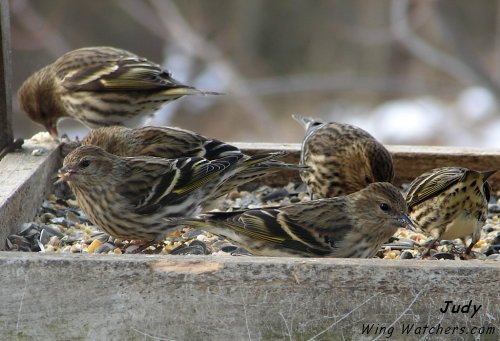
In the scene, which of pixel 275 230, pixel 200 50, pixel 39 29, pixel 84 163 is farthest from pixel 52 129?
pixel 200 50

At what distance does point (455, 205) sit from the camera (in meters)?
4.57

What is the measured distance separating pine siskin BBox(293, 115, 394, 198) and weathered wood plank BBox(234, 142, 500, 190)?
20 centimetres

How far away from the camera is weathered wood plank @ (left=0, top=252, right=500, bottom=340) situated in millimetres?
3447

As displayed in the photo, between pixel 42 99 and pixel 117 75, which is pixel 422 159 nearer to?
pixel 117 75

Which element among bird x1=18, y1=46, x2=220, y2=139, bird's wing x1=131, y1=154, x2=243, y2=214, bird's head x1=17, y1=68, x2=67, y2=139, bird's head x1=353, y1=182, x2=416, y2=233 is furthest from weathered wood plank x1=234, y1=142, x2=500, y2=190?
bird's head x1=17, y1=68, x2=67, y2=139

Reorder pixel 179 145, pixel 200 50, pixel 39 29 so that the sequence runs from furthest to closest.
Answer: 1. pixel 200 50
2. pixel 39 29
3. pixel 179 145

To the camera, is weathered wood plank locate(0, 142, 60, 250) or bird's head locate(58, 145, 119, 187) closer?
weathered wood plank locate(0, 142, 60, 250)

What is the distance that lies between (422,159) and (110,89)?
6.36 feet

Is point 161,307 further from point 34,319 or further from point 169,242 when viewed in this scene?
point 169,242

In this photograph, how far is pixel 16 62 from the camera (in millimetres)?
12570

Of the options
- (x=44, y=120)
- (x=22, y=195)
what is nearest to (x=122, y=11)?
(x=44, y=120)

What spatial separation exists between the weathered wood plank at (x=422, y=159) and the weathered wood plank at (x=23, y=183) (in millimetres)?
1081

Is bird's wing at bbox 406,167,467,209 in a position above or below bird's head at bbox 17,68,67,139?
below

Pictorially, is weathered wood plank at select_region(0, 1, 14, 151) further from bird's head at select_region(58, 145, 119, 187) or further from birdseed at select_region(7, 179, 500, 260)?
bird's head at select_region(58, 145, 119, 187)
